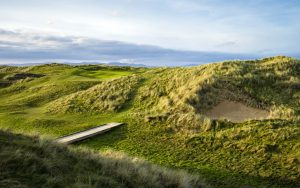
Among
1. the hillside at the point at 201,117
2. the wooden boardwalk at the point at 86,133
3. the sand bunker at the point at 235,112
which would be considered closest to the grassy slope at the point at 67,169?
the hillside at the point at 201,117

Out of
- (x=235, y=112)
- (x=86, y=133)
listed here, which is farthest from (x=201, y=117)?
(x=86, y=133)

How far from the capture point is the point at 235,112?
80.0 feet

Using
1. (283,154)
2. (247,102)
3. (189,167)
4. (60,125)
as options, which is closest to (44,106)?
(60,125)

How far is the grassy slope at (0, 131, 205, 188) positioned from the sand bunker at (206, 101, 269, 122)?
9814 millimetres

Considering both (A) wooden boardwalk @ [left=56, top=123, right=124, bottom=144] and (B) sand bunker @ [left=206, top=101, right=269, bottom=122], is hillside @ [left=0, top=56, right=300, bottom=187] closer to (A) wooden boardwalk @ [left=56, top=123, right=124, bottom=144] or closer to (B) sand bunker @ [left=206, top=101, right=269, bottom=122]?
(B) sand bunker @ [left=206, top=101, right=269, bottom=122]

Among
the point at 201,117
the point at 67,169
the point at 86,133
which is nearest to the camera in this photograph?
the point at 67,169

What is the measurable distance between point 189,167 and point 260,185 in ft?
10.5

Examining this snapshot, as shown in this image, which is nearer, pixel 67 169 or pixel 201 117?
pixel 67 169

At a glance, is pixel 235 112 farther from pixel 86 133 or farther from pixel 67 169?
pixel 67 169

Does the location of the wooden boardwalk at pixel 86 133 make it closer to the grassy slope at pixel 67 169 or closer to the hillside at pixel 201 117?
the hillside at pixel 201 117

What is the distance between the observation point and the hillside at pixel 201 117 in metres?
17.4

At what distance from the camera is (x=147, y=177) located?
12539 mm

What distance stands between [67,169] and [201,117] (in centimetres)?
1281

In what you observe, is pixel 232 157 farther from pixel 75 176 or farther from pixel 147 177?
pixel 75 176
